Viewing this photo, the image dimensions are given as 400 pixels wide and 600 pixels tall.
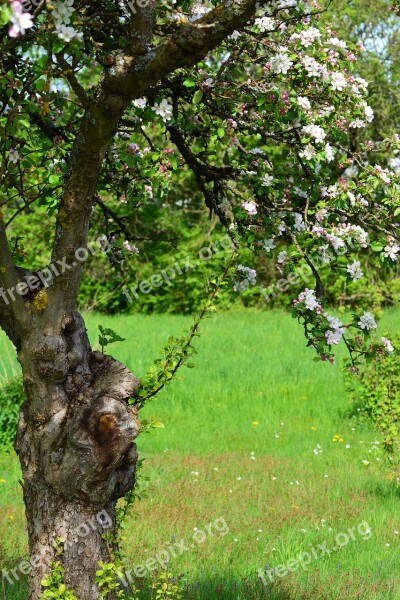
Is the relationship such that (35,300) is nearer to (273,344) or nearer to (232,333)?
(273,344)

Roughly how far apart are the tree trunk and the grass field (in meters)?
1.35

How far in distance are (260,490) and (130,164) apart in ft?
14.5

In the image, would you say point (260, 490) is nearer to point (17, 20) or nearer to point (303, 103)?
point (303, 103)

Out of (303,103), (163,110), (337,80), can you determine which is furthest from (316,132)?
(163,110)

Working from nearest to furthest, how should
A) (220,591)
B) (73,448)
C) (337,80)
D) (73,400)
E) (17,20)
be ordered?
(17,20) < (73,448) < (73,400) < (337,80) < (220,591)

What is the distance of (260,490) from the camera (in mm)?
7902

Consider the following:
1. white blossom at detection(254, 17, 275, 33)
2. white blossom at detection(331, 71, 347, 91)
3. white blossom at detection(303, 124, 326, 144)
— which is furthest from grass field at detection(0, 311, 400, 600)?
white blossom at detection(254, 17, 275, 33)

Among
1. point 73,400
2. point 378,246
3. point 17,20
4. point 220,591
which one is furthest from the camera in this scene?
point 220,591

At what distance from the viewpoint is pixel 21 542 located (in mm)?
6723

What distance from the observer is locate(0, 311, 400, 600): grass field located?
19.2 ft

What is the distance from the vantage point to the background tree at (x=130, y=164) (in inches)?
142

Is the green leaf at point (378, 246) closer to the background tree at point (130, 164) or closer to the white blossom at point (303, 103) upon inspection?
the background tree at point (130, 164)

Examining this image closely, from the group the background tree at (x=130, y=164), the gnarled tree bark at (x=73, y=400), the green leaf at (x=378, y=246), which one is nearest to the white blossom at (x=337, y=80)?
the background tree at (x=130, y=164)

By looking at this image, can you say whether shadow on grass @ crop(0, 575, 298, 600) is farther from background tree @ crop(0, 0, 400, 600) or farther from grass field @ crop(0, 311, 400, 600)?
background tree @ crop(0, 0, 400, 600)
